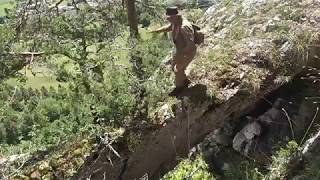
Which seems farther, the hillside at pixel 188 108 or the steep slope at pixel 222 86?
the steep slope at pixel 222 86

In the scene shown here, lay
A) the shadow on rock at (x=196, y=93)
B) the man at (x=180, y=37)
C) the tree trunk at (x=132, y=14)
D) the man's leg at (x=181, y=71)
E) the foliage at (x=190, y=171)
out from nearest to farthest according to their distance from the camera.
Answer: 1. the man at (x=180, y=37)
2. the man's leg at (x=181, y=71)
3. the shadow on rock at (x=196, y=93)
4. the foliage at (x=190, y=171)
5. the tree trunk at (x=132, y=14)

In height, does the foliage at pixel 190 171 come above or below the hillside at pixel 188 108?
below

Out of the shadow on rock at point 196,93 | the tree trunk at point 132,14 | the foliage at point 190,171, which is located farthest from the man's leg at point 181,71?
the tree trunk at point 132,14

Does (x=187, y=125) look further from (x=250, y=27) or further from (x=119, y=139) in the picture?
(x=250, y=27)

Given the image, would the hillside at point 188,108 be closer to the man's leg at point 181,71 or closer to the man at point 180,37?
the man's leg at point 181,71

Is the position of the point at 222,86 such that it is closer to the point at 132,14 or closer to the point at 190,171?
the point at 190,171

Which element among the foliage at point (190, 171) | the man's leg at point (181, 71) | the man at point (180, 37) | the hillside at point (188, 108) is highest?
the man at point (180, 37)

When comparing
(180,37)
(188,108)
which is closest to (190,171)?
(188,108)

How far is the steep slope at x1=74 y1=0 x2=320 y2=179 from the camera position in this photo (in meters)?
8.48

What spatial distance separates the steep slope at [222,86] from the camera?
8477 mm

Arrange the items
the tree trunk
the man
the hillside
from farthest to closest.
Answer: the tree trunk, the hillside, the man

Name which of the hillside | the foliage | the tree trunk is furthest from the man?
the tree trunk

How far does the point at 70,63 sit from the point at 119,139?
8.73ft

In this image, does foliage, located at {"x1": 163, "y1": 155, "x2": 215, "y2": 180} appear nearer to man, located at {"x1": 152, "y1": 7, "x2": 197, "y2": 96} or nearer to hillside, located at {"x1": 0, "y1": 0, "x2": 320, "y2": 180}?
hillside, located at {"x1": 0, "y1": 0, "x2": 320, "y2": 180}
